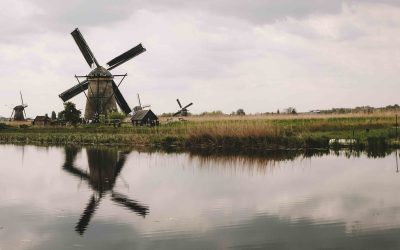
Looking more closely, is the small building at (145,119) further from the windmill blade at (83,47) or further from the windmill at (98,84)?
the windmill blade at (83,47)

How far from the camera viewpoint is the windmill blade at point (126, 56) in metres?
48.3

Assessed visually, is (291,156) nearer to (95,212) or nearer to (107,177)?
(107,177)

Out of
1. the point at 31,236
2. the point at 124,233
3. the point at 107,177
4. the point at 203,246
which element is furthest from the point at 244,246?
the point at 107,177

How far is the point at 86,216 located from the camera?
1071 cm

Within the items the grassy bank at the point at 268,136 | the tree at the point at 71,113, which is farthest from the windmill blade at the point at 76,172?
the tree at the point at 71,113

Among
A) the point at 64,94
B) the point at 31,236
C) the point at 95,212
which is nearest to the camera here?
the point at 31,236

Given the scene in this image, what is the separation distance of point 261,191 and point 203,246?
5.47 meters

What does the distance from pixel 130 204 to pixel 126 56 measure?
38358mm

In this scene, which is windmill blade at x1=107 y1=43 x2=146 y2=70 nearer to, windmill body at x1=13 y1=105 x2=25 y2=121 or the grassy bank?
the grassy bank

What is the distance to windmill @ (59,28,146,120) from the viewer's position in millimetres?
48584

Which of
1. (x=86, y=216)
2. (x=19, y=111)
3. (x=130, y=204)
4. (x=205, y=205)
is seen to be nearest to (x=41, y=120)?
(x=19, y=111)

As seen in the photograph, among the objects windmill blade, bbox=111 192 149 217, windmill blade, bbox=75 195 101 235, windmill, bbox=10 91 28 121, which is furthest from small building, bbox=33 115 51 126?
windmill blade, bbox=75 195 101 235

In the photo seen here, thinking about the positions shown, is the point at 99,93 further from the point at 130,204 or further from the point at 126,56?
the point at 130,204

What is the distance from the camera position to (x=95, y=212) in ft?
36.5
